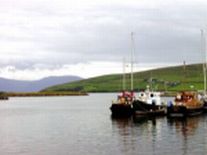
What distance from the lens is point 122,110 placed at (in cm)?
11500

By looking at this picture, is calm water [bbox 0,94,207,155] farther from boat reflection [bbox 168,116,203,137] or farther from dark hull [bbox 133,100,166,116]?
dark hull [bbox 133,100,166,116]

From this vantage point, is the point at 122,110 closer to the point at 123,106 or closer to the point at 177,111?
the point at 123,106

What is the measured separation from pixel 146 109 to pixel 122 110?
5373 mm

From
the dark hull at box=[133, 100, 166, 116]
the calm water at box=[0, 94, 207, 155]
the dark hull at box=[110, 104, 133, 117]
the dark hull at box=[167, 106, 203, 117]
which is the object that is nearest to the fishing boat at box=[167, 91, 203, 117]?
the dark hull at box=[167, 106, 203, 117]

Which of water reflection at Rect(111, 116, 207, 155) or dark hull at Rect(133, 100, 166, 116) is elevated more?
dark hull at Rect(133, 100, 166, 116)

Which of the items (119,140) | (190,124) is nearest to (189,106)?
(190,124)

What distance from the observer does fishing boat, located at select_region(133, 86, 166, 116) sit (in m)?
112

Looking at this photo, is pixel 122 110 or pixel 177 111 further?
pixel 122 110

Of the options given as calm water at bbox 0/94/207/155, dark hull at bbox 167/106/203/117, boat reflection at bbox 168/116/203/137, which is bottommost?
calm water at bbox 0/94/207/155

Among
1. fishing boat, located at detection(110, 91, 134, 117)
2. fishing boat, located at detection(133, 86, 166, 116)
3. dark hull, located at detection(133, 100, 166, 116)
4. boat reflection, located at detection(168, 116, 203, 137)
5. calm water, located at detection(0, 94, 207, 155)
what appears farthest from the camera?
fishing boat, located at detection(110, 91, 134, 117)

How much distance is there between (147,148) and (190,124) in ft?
117

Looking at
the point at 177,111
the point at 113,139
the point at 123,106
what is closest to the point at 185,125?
the point at 177,111

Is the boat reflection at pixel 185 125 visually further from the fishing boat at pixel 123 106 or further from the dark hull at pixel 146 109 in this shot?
the fishing boat at pixel 123 106

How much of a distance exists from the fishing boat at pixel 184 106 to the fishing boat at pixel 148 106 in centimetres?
452
